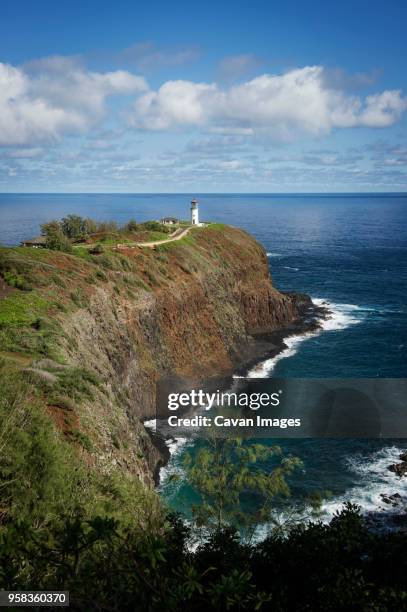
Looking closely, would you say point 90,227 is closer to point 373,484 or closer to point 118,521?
point 373,484

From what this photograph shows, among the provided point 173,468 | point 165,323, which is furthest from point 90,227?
point 173,468

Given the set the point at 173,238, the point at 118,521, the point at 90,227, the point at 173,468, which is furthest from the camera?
the point at 90,227

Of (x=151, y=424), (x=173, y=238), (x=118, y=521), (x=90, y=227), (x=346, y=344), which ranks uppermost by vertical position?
(x=90, y=227)

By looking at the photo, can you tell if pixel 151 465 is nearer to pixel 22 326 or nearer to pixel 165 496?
pixel 165 496

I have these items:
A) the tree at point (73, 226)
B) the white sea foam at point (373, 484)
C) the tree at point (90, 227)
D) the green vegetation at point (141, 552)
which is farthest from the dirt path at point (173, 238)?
the green vegetation at point (141, 552)

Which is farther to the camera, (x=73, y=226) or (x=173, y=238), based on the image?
(x=73, y=226)

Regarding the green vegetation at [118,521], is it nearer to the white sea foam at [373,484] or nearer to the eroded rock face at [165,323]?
the eroded rock face at [165,323]
